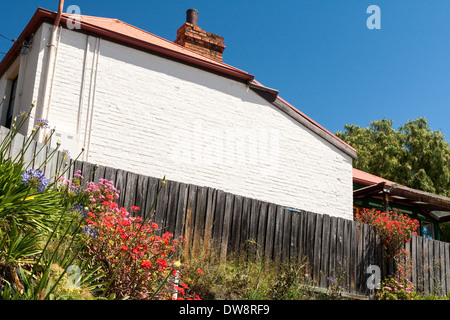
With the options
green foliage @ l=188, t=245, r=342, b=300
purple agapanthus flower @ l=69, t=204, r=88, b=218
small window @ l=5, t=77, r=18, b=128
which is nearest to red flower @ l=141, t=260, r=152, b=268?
purple agapanthus flower @ l=69, t=204, r=88, b=218

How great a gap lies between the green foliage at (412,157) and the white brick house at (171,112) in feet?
52.6

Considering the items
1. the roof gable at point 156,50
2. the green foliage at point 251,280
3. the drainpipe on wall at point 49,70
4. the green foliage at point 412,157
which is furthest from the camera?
the green foliage at point 412,157

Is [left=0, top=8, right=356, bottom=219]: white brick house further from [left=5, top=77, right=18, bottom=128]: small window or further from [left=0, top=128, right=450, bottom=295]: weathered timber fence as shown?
[left=0, top=128, right=450, bottom=295]: weathered timber fence

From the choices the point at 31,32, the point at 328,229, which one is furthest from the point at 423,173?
the point at 31,32

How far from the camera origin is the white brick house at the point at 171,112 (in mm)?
11594

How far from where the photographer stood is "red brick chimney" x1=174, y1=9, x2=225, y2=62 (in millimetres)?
15211

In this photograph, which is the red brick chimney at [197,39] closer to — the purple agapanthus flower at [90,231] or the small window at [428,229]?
the purple agapanthus flower at [90,231]

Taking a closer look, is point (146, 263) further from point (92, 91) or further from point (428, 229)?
point (428, 229)

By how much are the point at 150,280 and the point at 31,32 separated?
8.97 m

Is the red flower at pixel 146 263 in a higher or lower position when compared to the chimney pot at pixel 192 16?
lower

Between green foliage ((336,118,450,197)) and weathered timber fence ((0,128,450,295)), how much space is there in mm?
18275

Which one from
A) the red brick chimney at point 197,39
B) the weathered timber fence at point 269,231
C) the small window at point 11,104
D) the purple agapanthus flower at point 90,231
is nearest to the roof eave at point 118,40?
the small window at point 11,104
